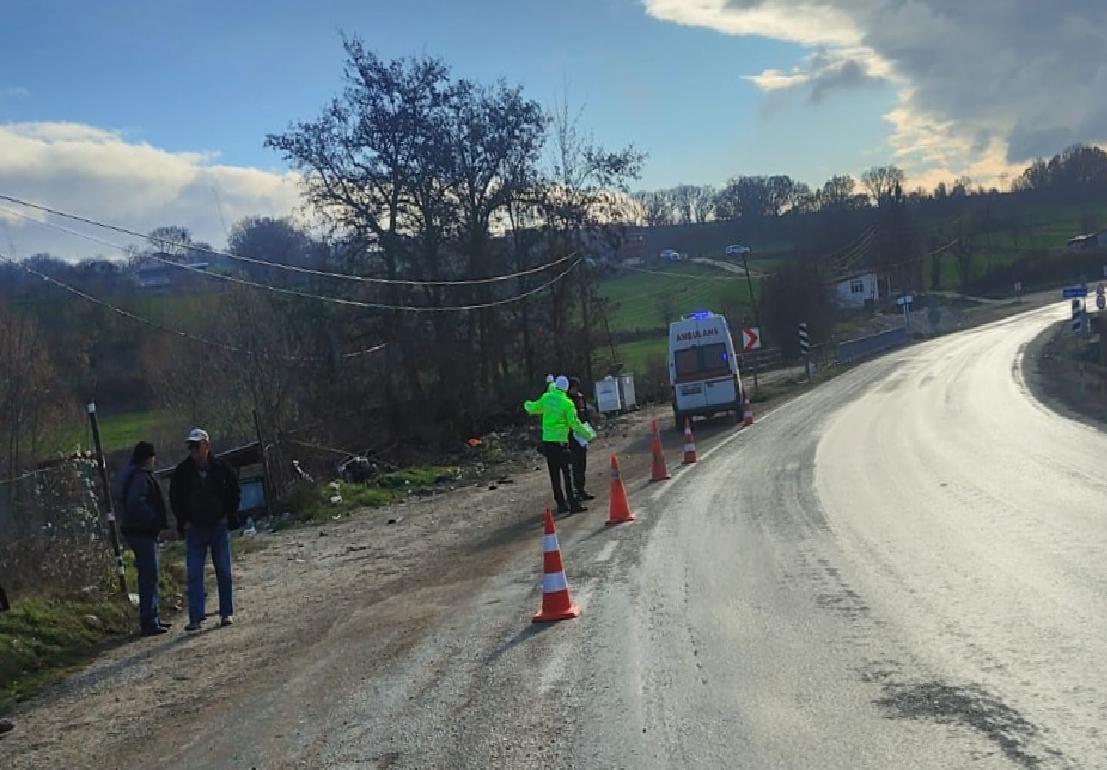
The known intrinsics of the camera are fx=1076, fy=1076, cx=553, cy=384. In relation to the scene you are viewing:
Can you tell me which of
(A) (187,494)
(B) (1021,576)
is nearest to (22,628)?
(A) (187,494)

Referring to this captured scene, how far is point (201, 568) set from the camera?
34.7 ft

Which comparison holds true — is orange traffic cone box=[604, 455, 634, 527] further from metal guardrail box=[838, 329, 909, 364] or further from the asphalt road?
metal guardrail box=[838, 329, 909, 364]

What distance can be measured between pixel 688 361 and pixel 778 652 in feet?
83.6

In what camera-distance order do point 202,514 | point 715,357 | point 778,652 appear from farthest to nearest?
point 715,357, point 202,514, point 778,652

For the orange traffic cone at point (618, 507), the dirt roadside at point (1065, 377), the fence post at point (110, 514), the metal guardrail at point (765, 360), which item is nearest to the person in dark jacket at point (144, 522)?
the fence post at point (110, 514)

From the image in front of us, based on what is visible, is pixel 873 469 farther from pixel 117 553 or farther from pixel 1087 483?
pixel 117 553

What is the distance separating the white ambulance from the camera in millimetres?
31672

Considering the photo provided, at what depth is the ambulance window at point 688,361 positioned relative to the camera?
3189 centimetres

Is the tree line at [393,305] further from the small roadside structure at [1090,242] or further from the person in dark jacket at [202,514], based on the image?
the small roadside structure at [1090,242]

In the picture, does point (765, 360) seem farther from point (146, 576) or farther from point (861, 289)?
point (146, 576)

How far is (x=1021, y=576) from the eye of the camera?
26.6 feet

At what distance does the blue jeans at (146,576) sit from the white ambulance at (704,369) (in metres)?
22.7

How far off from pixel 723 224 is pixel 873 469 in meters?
80.2

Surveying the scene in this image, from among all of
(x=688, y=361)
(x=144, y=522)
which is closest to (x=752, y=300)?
(x=688, y=361)
